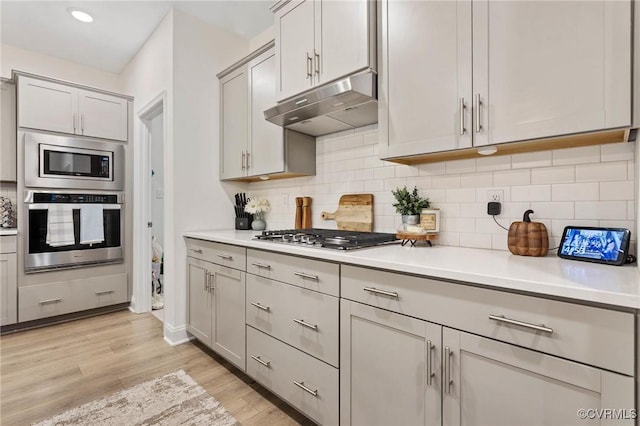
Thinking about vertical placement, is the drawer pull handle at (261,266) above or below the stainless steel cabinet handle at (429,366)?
above

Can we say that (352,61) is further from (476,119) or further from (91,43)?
(91,43)

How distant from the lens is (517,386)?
0.96m

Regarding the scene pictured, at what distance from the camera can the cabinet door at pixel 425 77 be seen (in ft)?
4.55

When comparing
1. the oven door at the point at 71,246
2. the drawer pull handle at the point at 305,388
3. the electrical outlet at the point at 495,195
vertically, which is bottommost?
the drawer pull handle at the point at 305,388

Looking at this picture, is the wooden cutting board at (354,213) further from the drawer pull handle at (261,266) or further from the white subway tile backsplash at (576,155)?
the white subway tile backsplash at (576,155)

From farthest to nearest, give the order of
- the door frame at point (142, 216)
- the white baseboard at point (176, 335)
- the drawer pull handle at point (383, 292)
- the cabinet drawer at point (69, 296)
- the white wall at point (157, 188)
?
the white wall at point (157, 188) < the door frame at point (142, 216) < the cabinet drawer at point (69, 296) < the white baseboard at point (176, 335) < the drawer pull handle at point (383, 292)

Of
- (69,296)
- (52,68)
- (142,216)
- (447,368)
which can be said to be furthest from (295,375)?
(52,68)

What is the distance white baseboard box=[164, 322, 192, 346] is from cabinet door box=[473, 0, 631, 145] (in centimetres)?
267

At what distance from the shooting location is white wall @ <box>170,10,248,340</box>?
2.67 metres

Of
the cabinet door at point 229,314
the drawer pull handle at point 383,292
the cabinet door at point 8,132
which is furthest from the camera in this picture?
the cabinet door at point 8,132

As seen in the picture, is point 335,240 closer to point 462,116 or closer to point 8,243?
point 462,116

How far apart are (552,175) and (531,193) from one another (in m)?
0.11

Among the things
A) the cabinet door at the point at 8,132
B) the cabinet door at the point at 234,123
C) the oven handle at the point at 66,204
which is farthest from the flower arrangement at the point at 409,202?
the cabinet door at the point at 8,132

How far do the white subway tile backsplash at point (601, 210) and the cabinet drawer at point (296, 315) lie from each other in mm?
1145
